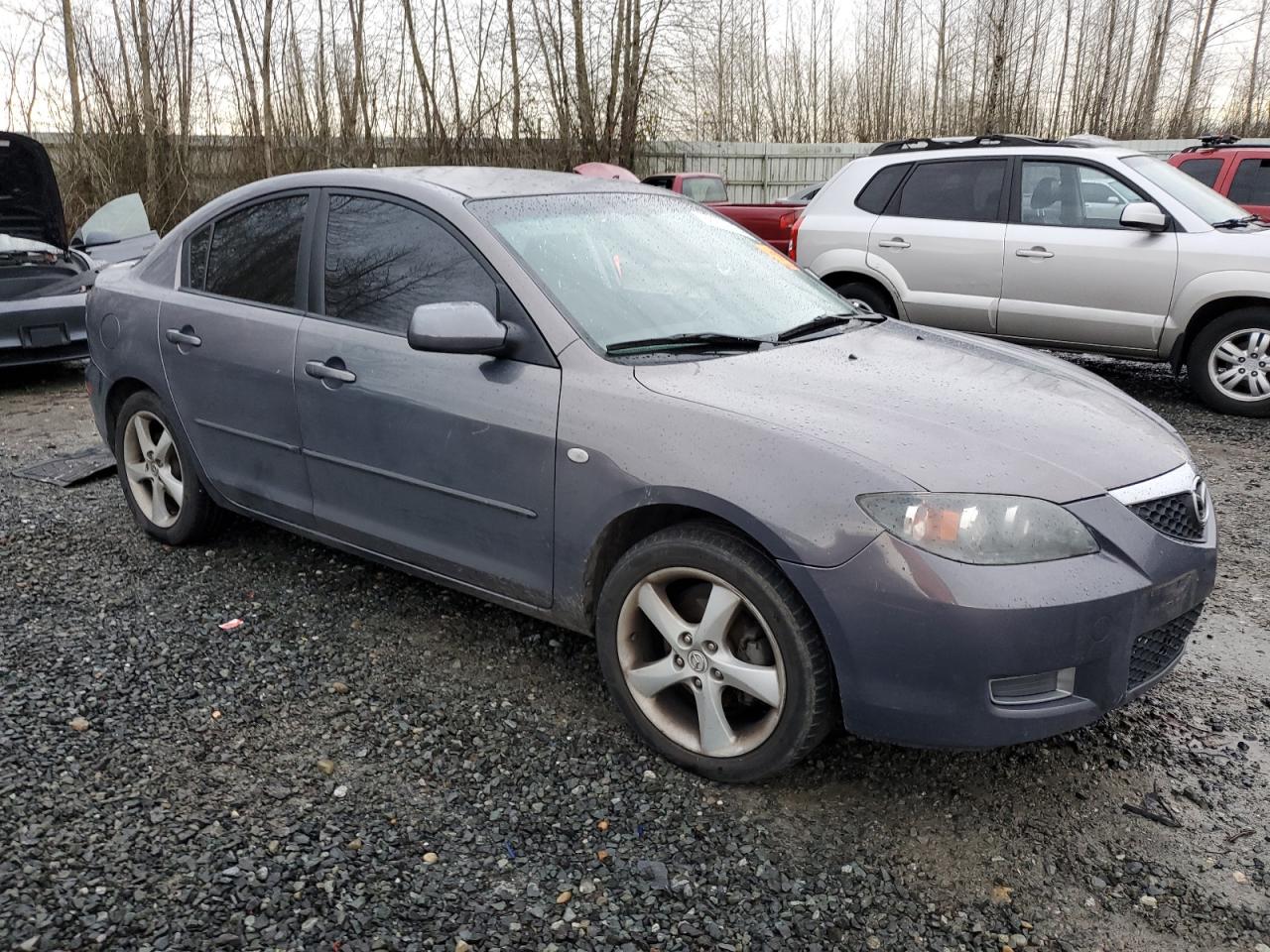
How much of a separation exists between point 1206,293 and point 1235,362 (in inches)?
20.2

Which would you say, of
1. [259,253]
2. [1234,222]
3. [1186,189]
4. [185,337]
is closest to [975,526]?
[259,253]

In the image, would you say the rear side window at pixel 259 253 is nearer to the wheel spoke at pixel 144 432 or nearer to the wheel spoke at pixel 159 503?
the wheel spoke at pixel 144 432

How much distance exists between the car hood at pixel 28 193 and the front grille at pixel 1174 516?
844 centimetres

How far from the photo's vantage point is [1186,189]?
748 cm

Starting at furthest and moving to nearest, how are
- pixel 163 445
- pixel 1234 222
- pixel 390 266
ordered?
pixel 1234 222 → pixel 163 445 → pixel 390 266

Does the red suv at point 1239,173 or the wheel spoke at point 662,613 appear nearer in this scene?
the wheel spoke at point 662,613

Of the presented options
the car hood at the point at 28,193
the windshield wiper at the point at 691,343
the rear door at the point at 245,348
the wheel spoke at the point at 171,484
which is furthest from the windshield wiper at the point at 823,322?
the car hood at the point at 28,193

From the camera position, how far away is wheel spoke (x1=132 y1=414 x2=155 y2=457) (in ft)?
15.0

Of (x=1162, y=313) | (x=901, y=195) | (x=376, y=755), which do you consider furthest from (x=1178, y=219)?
(x=376, y=755)

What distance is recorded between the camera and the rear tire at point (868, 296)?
840 centimetres

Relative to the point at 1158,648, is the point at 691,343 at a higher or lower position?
higher

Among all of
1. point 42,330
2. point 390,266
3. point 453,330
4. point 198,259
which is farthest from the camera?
point 42,330

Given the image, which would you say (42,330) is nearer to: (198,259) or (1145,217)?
(198,259)

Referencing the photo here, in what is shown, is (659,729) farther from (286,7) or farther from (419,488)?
(286,7)
